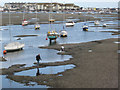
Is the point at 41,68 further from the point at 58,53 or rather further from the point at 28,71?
the point at 58,53

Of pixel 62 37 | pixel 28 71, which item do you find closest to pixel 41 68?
pixel 28 71

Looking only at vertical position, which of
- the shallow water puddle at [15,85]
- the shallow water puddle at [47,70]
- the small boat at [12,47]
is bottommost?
the shallow water puddle at [15,85]

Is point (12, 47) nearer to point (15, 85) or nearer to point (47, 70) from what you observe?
point (47, 70)

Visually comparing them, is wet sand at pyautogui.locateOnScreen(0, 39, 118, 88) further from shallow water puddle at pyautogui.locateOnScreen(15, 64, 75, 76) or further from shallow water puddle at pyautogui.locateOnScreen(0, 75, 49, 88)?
shallow water puddle at pyautogui.locateOnScreen(15, 64, 75, 76)

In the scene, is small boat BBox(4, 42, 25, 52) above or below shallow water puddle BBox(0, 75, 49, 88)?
above

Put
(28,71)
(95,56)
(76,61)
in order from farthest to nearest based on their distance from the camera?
(95,56) → (76,61) → (28,71)

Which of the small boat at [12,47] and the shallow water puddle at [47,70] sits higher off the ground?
the small boat at [12,47]

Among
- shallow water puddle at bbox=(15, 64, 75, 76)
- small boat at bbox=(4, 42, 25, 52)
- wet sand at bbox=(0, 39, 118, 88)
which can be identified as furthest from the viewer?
small boat at bbox=(4, 42, 25, 52)

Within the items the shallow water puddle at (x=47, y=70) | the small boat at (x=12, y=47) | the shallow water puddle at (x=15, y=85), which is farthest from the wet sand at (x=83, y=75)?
the small boat at (x=12, y=47)

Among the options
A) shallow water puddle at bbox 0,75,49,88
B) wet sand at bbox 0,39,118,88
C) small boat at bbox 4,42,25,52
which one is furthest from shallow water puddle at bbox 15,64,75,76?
small boat at bbox 4,42,25,52

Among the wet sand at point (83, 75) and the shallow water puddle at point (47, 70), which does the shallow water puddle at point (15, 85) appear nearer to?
the wet sand at point (83, 75)

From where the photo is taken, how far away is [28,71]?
96.5ft

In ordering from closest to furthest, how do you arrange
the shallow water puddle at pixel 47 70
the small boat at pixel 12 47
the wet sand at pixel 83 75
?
the wet sand at pixel 83 75
the shallow water puddle at pixel 47 70
the small boat at pixel 12 47

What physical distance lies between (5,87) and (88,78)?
29.3 feet
